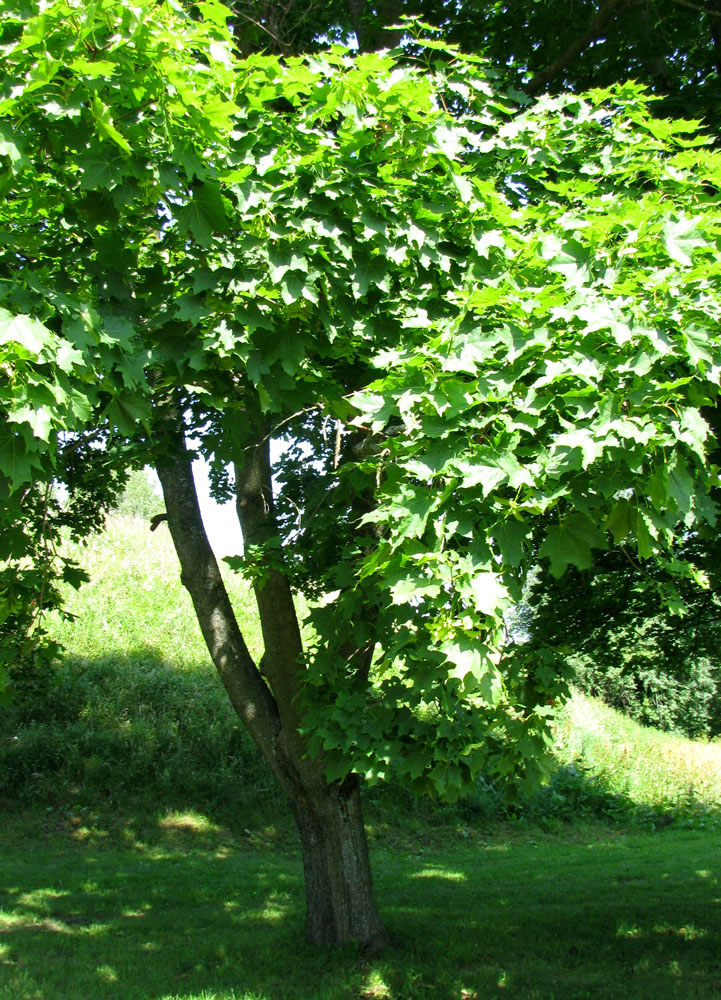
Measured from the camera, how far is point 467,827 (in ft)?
39.3

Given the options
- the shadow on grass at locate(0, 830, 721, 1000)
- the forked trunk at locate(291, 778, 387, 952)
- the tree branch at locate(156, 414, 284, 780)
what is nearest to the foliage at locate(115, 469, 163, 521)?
the shadow on grass at locate(0, 830, 721, 1000)

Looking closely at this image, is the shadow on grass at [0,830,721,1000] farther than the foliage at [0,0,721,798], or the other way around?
the shadow on grass at [0,830,721,1000]

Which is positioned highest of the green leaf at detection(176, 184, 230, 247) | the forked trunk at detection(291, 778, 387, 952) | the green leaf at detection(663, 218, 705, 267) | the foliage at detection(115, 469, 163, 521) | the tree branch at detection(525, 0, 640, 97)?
the foliage at detection(115, 469, 163, 521)

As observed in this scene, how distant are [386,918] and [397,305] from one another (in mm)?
5088

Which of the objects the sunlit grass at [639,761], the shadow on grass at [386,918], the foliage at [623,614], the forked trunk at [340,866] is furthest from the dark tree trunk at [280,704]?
the sunlit grass at [639,761]

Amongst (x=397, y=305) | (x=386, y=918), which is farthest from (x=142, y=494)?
(x=397, y=305)

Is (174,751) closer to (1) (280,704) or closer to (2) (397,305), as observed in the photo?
(1) (280,704)

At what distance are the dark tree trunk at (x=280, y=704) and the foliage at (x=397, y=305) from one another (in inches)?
56.1

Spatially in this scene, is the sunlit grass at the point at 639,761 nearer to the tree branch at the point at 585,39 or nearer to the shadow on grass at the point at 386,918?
the shadow on grass at the point at 386,918

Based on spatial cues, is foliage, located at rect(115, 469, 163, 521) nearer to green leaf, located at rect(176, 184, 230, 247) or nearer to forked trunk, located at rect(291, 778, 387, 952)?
forked trunk, located at rect(291, 778, 387, 952)

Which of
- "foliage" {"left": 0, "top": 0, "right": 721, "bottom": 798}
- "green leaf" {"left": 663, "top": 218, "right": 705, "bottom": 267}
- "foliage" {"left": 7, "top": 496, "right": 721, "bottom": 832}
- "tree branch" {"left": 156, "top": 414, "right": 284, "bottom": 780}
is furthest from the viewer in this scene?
"foliage" {"left": 7, "top": 496, "right": 721, "bottom": 832}

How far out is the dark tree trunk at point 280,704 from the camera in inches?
225

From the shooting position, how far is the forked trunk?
224 inches

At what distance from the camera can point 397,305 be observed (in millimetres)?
3883
